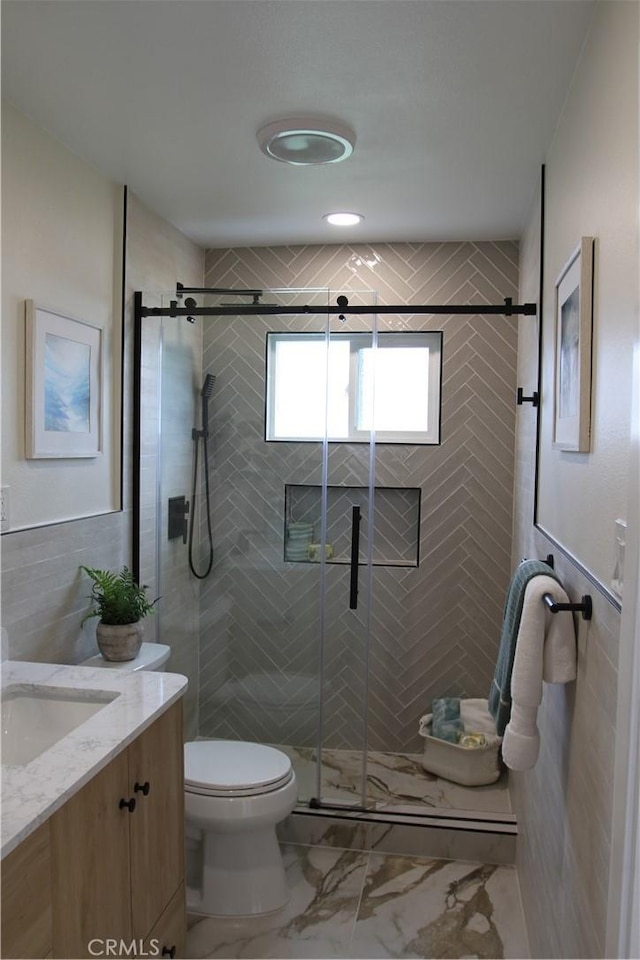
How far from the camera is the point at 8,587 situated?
2.04 meters

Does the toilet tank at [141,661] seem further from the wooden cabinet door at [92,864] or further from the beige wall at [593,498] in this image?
the beige wall at [593,498]

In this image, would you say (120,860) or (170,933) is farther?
(170,933)

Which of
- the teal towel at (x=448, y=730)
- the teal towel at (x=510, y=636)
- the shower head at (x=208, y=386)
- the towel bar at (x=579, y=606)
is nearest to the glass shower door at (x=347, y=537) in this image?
the teal towel at (x=448, y=730)

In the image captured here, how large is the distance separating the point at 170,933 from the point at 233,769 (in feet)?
2.04

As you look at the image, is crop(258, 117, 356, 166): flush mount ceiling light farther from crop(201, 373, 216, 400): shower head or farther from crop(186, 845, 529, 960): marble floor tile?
crop(186, 845, 529, 960): marble floor tile

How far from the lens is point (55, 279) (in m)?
2.27

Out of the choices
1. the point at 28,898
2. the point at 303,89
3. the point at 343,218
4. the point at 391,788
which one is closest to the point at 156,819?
the point at 28,898

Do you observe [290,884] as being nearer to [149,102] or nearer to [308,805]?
[308,805]

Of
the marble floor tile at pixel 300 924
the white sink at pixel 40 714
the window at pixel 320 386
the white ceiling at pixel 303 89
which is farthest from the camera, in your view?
the window at pixel 320 386

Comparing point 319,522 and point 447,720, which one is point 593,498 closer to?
point 319,522

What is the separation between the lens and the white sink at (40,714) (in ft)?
5.69

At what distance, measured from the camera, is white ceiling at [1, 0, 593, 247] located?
1607 millimetres

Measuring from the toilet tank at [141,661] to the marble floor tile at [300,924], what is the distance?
34.1 inches

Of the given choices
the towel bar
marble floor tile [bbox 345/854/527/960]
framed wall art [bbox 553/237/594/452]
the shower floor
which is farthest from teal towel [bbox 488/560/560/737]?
the shower floor
